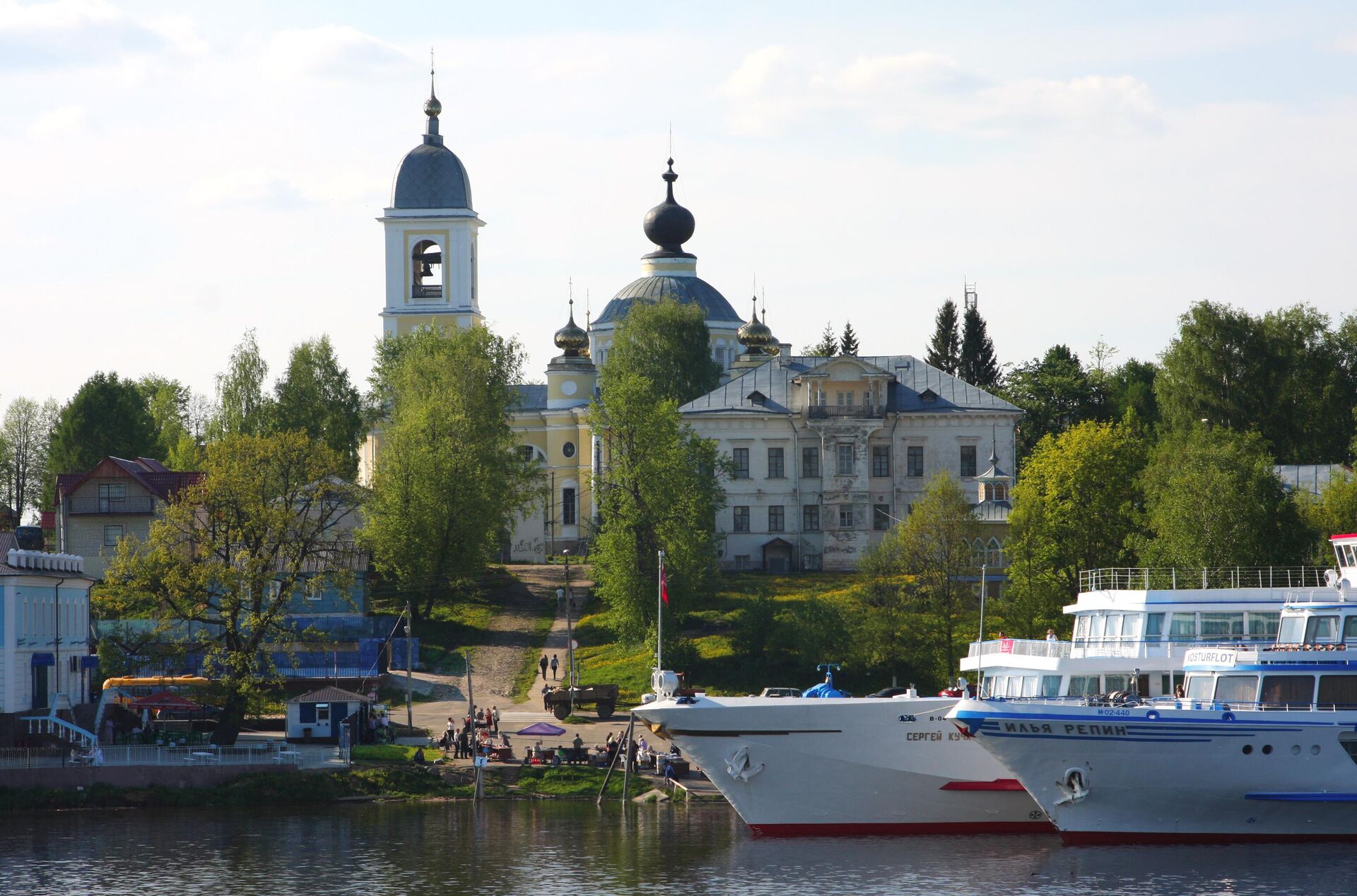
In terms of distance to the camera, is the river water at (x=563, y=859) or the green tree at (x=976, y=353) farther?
the green tree at (x=976, y=353)

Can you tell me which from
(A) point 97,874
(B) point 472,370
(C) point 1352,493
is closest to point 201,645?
(A) point 97,874

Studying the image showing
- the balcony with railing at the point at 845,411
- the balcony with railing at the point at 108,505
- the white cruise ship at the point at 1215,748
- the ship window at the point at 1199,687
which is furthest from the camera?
the balcony with railing at the point at 845,411

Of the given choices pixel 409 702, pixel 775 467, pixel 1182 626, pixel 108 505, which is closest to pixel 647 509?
pixel 775 467

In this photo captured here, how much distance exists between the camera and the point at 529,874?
140ft

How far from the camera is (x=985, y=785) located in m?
50.2

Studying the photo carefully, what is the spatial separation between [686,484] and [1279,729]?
114 ft

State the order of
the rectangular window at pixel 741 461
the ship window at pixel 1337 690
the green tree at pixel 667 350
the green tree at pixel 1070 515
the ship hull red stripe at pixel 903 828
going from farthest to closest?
the green tree at pixel 667 350 → the rectangular window at pixel 741 461 → the green tree at pixel 1070 515 → the ship hull red stripe at pixel 903 828 → the ship window at pixel 1337 690

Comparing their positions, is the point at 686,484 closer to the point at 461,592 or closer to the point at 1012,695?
the point at 461,592

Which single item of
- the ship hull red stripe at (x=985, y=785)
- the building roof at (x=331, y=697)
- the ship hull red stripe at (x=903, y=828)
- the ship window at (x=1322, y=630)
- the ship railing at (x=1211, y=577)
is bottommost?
the ship hull red stripe at (x=903, y=828)

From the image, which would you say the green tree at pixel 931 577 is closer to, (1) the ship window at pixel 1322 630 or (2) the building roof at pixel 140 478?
(1) the ship window at pixel 1322 630

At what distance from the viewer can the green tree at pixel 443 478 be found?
267 ft

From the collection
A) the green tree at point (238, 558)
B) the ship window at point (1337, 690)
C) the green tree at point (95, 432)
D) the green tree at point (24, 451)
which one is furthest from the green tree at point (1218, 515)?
the green tree at point (24, 451)

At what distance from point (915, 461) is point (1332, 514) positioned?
22.7 metres

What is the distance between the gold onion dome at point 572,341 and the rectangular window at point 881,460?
25.1 meters
